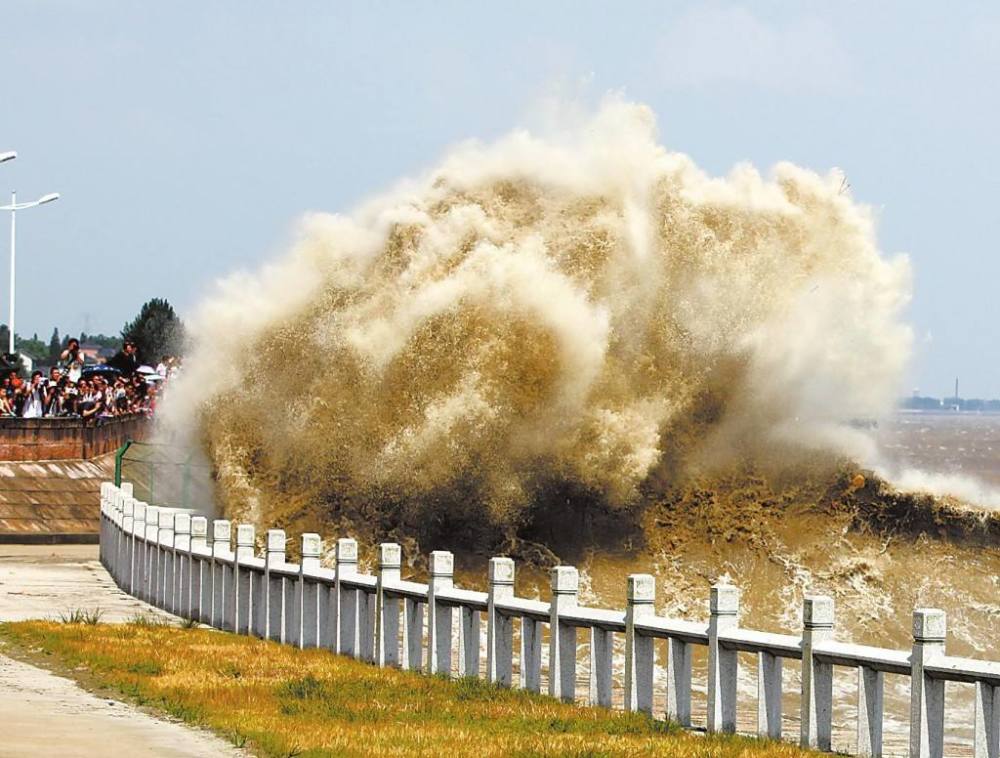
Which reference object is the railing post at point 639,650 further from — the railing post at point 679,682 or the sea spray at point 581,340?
the sea spray at point 581,340

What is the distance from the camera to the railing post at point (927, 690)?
11227 mm

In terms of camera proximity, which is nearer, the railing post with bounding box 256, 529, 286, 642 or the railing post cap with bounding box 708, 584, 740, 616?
the railing post cap with bounding box 708, 584, 740, 616

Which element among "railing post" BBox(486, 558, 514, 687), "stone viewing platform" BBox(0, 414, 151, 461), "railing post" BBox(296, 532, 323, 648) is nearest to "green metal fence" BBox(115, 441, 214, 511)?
"stone viewing platform" BBox(0, 414, 151, 461)

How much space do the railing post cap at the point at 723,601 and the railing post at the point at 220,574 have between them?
9.38 meters

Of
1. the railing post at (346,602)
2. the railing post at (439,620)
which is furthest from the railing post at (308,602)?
the railing post at (439,620)

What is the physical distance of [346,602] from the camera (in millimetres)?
18047

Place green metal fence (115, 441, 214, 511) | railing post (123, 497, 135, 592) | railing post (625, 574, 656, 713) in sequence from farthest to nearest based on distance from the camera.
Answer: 1. green metal fence (115, 441, 214, 511)
2. railing post (123, 497, 135, 592)
3. railing post (625, 574, 656, 713)

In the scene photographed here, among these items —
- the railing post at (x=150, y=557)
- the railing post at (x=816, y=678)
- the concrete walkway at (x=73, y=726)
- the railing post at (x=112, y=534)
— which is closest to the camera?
the concrete walkway at (x=73, y=726)

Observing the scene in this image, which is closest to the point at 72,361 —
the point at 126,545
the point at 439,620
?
the point at 126,545

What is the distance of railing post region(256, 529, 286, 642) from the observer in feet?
64.3

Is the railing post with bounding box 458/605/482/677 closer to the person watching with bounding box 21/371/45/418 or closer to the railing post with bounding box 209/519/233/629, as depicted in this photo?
the railing post with bounding box 209/519/233/629

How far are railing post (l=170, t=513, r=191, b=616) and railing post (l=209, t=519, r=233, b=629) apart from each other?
95 centimetres

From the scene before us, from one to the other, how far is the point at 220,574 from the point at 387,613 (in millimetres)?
4891

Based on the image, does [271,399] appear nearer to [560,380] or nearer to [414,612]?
[560,380]
